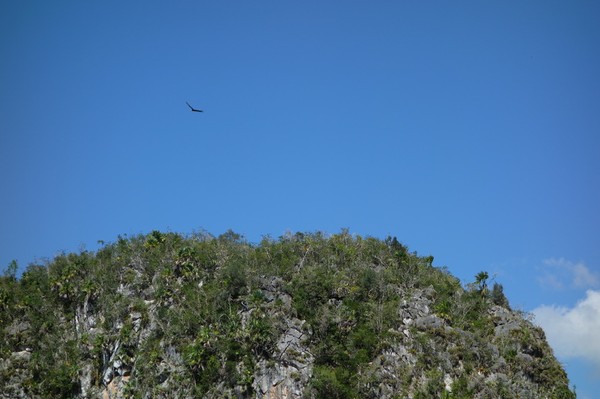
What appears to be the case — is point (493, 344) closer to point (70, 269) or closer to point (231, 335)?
point (231, 335)

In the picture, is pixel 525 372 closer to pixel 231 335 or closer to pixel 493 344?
pixel 493 344

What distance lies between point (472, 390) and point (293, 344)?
11374 millimetres

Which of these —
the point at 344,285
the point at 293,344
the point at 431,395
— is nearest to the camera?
the point at 431,395

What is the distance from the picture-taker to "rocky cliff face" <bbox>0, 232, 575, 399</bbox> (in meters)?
39.5

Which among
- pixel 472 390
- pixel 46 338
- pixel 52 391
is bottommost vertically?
pixel 52 391

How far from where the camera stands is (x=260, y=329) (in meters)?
40.9

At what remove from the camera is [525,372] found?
40.7 meters

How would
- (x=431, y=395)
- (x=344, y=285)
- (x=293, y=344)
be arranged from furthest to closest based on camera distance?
(x=344, y=285), (x=293, y=344), (x=431, y=395)

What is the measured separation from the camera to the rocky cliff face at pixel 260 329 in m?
39.5

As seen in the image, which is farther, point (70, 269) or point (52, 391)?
point (70, 269)

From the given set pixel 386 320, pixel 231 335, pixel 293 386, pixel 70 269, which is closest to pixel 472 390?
pixel 386 320

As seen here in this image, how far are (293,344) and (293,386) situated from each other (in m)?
2.94

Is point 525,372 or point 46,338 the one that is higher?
point 525,372

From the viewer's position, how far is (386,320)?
42312 millimetres
